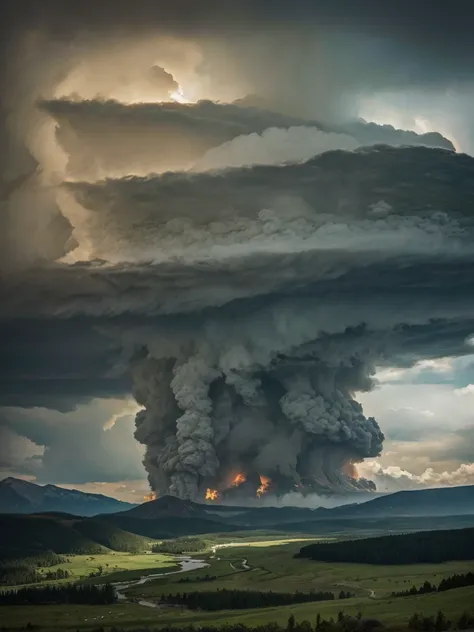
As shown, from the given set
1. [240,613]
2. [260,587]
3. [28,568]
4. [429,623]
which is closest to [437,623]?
[429,623]

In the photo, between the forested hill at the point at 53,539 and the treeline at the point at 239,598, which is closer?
the treeline at the point at 239,598

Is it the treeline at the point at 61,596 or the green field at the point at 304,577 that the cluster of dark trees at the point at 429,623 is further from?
the treeline at the point at 61,596

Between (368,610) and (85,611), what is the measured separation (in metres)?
31.2

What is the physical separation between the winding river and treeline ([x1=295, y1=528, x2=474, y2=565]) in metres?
15.6

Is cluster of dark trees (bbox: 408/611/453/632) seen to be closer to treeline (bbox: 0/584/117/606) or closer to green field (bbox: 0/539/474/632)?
green field (bbox: 0/539/474/632)

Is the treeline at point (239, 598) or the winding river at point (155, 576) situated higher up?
the winding river at point (155, 576)

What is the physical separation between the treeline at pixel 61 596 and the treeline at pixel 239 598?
7140 mm

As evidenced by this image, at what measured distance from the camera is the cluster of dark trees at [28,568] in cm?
14220

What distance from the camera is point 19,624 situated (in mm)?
102938

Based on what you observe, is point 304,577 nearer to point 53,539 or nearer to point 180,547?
point 180,547

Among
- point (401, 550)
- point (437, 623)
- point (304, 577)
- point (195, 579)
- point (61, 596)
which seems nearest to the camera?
point (437, 623)

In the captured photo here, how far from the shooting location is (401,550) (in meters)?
149

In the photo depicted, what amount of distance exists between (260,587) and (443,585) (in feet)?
75.1

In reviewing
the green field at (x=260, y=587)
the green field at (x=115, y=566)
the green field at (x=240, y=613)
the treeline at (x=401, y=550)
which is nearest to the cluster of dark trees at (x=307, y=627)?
the green field at (x=240, y=613)
